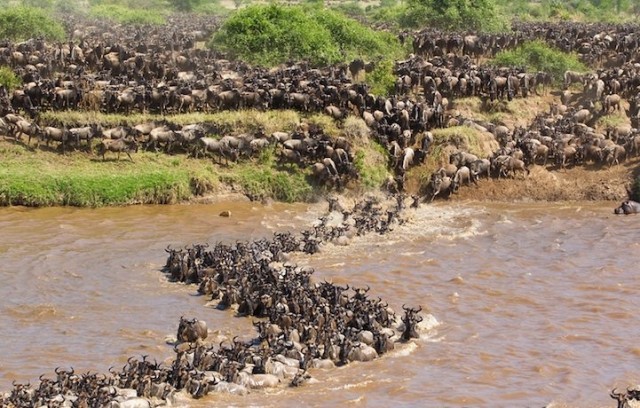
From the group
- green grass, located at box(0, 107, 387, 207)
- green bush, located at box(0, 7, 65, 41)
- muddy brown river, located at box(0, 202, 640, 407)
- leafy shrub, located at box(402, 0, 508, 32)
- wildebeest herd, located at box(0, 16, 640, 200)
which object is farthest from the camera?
leafy shrub, located at box(402, 0, 508, 32)

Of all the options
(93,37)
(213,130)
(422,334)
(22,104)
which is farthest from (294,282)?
(93,37)

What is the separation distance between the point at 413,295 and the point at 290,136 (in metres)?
8.57

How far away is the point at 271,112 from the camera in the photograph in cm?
2772

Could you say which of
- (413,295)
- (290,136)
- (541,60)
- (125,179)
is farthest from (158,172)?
(541,60)

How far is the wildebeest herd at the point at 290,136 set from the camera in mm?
15023

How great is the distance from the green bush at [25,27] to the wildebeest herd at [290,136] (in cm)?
141

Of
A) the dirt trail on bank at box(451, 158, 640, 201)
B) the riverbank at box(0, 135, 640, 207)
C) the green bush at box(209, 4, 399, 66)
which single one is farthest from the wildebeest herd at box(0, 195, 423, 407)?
the green bush at box(209, 4, 399, 66)

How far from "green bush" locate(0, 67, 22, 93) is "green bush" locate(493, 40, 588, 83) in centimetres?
1471

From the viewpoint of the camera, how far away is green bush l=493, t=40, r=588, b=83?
3266 centimetres

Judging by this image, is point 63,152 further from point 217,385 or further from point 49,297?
point 217,385

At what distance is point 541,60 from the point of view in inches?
1298

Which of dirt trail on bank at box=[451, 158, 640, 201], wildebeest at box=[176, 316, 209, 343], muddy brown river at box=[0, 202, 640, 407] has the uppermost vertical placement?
dirt trail on bank at box=[451, 158, 640, 201]

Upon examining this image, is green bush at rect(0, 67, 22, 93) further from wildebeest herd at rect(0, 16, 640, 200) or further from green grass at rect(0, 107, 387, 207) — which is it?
green grass at rect(0, 107, 387, 207)

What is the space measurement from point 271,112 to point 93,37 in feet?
40.5
